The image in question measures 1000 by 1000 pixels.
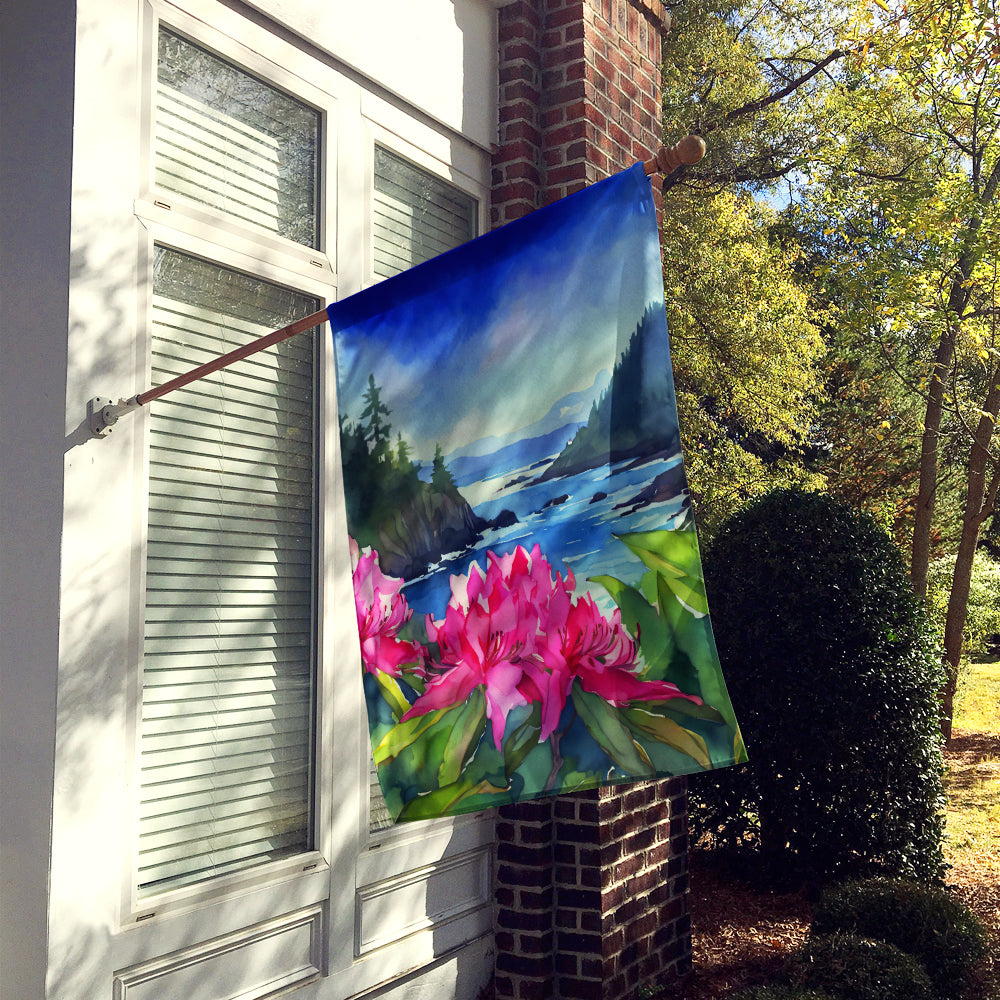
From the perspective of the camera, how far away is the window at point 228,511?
301 centimetres

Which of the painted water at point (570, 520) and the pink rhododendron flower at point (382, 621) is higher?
the painted water at point (570, 520)

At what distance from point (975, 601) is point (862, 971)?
12484mm

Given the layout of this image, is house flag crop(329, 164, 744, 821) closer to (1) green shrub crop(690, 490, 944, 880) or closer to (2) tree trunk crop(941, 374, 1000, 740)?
(1) green shrub crop(690, 490, 944, 880)

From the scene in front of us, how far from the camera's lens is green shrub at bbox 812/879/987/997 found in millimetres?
4344

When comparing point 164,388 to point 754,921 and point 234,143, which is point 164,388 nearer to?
point 234,143

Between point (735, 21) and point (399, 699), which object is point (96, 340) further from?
point (735, 21)

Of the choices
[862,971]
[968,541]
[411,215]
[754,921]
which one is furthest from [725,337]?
[862,971]

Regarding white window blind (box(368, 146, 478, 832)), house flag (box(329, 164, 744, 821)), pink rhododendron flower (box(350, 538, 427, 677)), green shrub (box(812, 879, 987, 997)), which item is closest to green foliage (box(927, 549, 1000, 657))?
green shrub (box(812, 879, 987, 997))

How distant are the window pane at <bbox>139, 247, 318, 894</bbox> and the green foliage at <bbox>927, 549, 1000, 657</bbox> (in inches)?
458

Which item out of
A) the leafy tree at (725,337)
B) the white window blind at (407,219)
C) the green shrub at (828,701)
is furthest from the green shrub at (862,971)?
the leafy tree at (725,337)

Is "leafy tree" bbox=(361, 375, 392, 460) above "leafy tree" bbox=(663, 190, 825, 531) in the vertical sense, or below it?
below

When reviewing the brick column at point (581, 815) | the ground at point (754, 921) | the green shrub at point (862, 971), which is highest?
the brick column at point (581, 815)

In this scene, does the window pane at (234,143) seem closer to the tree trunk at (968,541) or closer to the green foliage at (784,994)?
the green foliage at (784,994)

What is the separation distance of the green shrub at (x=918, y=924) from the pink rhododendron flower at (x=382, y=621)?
305 centimetres
